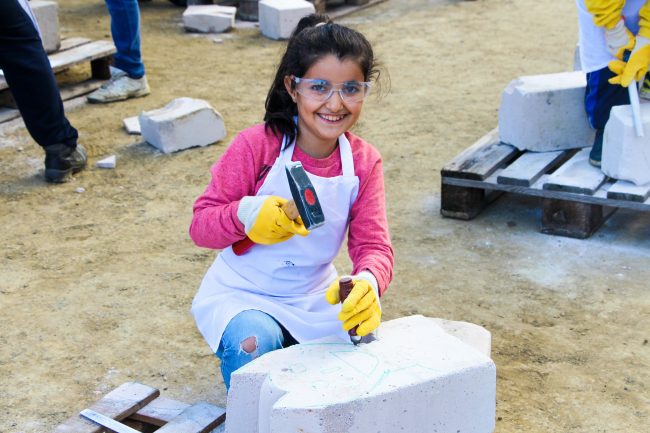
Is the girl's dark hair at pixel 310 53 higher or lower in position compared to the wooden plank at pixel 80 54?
higher

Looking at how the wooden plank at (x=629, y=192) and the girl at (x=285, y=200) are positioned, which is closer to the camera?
the girl at (x=285, y=200)

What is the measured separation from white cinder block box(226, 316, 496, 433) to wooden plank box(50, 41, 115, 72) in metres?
3.88

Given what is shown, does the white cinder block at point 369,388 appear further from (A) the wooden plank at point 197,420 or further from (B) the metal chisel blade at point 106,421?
(B) the metal chisel blade at point 106,421

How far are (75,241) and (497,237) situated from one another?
183cm

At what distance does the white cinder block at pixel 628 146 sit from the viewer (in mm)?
4012

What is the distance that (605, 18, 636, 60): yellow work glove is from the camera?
13.6 feet

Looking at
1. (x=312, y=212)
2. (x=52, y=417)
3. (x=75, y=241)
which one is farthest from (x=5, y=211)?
(x=312, y=212)

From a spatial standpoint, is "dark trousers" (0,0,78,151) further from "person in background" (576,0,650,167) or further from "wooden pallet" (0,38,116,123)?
"person in background" (576,0,650,167)

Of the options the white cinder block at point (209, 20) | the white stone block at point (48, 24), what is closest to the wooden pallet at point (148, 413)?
the white stone block at point (48, 24)

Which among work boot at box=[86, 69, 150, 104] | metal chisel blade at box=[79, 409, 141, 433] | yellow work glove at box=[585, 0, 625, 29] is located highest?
yellow work glove at box=[585, 0, 625, 29]

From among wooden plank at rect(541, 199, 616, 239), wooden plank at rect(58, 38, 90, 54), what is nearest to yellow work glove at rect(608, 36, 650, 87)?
wooden plank at rect(541, 199, 616, 239)

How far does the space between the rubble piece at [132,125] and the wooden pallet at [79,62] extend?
1.90 ft

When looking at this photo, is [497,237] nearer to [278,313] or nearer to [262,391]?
[278,313]

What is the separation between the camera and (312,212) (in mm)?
2445
